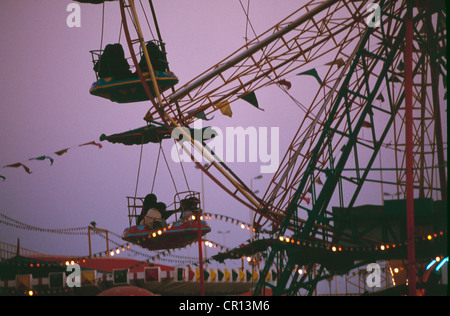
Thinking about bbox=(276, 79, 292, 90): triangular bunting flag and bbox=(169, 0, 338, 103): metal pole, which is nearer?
bbox=(169, 0, 338, 103): metal pole

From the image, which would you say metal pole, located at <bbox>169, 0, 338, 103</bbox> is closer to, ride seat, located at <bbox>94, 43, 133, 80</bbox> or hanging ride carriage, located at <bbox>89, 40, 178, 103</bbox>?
hanging ride carriage, located at <bbox>89, 40, 178, 103</bbox>

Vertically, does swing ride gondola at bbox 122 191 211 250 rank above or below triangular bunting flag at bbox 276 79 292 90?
below

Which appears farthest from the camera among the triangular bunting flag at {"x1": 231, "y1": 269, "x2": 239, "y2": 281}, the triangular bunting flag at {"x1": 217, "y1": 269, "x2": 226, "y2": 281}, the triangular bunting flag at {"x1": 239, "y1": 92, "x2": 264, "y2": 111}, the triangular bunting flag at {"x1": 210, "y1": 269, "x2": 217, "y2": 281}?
the triangular bunting flag at {"x1": 231, "y1": 269, "x2": 239, "y2": 281}

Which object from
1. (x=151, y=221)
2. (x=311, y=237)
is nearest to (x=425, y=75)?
(x=311, y=237)

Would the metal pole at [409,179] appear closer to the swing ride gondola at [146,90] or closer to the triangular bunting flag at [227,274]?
the swing ride gondola at [146,90]

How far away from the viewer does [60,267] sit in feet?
133

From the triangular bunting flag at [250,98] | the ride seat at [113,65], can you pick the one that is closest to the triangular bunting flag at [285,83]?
the triangular bunting flag at [250,98]

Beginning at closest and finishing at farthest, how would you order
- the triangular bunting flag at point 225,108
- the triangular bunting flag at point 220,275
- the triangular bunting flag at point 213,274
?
1. the triangular bunting flag at point 225,108
2. the triangular bunting flag at point 213,274
3. the triangular bunting flag at point 220,275

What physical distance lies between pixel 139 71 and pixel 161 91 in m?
2.17

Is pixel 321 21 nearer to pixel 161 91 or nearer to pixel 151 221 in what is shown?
pixel 161 91

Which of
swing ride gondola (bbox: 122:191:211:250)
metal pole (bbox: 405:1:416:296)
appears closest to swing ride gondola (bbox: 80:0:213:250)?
swing ride gondola (bbox: 122:191:211:250)

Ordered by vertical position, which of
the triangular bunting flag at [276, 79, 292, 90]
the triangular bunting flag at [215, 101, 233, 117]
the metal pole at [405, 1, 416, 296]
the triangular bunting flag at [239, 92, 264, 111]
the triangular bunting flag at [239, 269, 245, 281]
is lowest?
the triangular bunting flag at [239, 269, 245, 281]

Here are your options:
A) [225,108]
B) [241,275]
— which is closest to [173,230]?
[225,108]

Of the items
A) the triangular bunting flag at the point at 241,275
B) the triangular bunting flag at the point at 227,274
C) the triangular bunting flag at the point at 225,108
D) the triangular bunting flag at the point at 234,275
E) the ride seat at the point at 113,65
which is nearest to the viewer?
the ride seat at the point at 113,65
